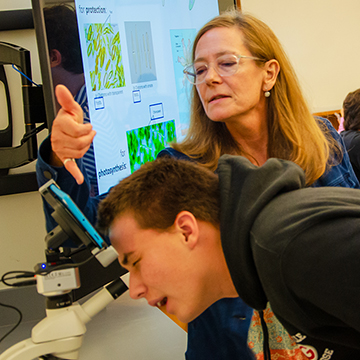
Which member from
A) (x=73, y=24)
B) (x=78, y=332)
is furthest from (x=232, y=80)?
(x=78, y=332)

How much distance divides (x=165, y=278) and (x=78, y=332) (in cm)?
16

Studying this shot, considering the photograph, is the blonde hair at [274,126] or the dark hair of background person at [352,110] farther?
the dark hair of background person at [352,110]

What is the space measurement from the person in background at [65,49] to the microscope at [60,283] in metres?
0.46

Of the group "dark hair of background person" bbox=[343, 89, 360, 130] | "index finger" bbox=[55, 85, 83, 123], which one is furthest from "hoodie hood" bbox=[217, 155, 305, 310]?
"dark hair of background person" bbox=[343, 89, 360, 130]

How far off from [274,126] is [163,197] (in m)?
0.67

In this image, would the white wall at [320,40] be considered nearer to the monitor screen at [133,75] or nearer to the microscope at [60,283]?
the monitor screen at [133,75]

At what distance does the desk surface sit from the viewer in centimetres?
97

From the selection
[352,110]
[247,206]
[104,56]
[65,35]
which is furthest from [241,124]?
[352,110]

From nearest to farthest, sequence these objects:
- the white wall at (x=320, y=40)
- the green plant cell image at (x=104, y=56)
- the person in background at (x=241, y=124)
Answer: the person in background at (x=241, y=124), the green plant cell image at (x=104, y=56), the white wall at (x=320, y=40)

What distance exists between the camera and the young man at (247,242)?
1.67 ft

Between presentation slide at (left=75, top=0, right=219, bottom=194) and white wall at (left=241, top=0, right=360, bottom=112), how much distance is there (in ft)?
3.48

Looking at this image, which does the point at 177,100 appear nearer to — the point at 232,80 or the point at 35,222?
the point at 232,80

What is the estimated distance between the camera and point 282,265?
53cm

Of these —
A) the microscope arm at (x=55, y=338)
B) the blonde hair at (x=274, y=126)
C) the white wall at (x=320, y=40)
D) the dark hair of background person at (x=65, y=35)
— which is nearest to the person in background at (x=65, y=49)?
the dark hair of background person at (x=65, y=35)
